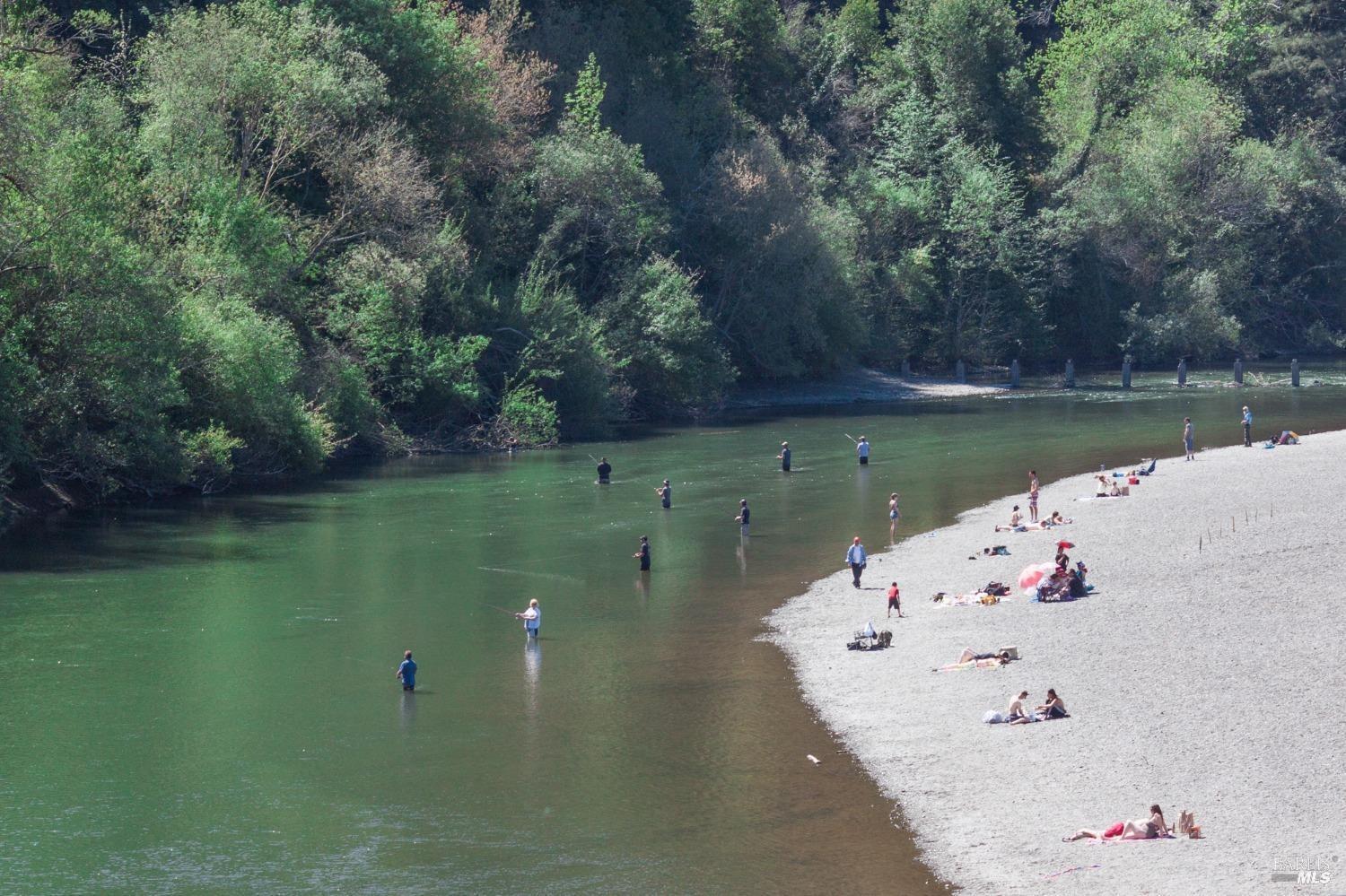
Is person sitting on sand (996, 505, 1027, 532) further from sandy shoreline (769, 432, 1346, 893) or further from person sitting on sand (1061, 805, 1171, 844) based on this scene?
person sitting on sand (1061, 805, 1171, 844)

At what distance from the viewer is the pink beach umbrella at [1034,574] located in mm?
35406

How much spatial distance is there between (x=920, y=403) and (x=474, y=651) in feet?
199

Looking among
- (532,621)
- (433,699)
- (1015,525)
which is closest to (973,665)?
(532,621)

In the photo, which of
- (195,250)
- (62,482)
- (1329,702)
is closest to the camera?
(1329,702)

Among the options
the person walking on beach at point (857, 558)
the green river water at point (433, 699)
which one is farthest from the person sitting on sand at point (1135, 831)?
the person walking on beach at point (857, 558)

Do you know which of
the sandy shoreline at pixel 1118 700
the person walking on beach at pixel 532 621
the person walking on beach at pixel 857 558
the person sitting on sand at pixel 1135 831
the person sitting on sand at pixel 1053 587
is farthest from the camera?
the person walking on beach at pixel 857 558

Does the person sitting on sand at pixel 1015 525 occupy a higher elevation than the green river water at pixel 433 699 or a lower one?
higher

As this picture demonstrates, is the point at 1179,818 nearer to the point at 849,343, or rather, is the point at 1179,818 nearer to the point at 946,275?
the point at 849,343

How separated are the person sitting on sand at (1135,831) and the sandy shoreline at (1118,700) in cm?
20

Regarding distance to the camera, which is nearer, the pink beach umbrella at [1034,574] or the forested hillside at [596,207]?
the pink beach umbrella at [1034,574]

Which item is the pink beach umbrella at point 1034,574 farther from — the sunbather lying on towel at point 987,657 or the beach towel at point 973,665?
the beach towel at point 973,665

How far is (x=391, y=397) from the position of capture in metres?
67.8

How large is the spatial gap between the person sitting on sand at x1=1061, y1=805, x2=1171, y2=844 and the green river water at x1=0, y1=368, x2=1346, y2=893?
8.39 ft

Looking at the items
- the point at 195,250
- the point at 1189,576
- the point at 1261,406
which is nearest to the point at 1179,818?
the point at 1189,576
